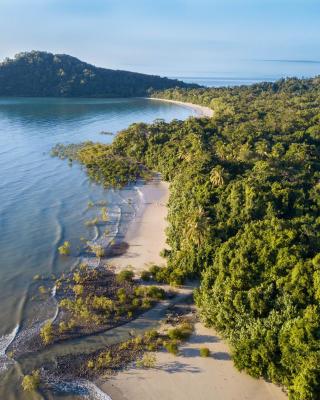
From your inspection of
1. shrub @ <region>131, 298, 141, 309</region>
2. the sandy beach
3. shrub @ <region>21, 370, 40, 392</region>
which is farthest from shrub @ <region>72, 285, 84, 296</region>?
the sandy beach

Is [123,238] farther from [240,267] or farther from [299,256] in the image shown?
[299,256]

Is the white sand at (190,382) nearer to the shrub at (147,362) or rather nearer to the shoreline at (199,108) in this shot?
the shrub at (147,362)

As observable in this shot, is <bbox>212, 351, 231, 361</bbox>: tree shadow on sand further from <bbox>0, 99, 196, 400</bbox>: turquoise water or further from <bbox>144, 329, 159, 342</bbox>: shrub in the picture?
<bbox>0, 99, 196, 400</bbox>: turquoise water

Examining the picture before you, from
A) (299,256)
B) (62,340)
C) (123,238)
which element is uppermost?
(299,256)

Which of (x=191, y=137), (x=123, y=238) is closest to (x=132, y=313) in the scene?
(x=123, y=238)

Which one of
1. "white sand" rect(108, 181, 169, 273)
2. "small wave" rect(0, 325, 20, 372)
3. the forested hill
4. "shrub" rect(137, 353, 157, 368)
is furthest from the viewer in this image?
the forested hill

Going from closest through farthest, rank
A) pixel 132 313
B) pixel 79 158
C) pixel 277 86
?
pixel 132 313
pixel 79 158
pixel 277 86

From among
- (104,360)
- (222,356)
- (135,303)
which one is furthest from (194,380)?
(135,303)
